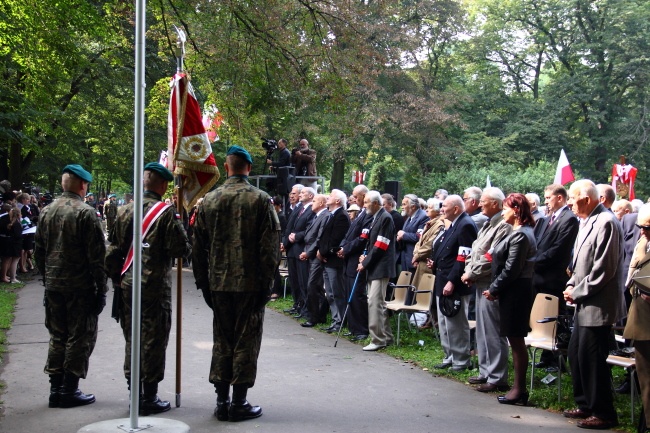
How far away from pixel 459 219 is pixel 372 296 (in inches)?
72.4

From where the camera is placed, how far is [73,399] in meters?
6.91

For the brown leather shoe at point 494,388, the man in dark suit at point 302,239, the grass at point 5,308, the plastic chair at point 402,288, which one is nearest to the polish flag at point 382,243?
the plastic chair at point 402,288

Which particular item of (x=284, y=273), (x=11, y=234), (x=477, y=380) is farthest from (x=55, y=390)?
(x=11, y=234)

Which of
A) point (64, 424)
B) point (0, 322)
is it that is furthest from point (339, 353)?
point (0, 322)

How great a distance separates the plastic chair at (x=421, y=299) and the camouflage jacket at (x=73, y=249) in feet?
15.2

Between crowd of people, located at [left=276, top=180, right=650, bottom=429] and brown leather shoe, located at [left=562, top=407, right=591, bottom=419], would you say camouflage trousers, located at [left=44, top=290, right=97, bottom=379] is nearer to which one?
crowd of people, located at [left=276, top=180, right=650, bottom=429]

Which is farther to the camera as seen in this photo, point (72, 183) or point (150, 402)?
point (72, 183)

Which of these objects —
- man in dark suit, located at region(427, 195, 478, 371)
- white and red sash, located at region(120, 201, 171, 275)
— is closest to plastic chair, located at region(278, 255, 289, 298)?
man in dark suit, located at region(427, 195, 478, 371)

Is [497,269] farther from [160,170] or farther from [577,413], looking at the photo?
[160,170]

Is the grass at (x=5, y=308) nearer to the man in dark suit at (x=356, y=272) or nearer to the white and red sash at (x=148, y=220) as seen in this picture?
the white and red sash at (x=148, y=220)

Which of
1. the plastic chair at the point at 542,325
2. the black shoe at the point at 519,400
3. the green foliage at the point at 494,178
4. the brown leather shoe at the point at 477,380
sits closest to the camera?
the black shoe at the point at 519,400

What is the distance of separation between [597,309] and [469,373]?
101 inches

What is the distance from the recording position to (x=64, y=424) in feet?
20.8

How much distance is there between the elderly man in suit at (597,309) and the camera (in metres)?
6.51
